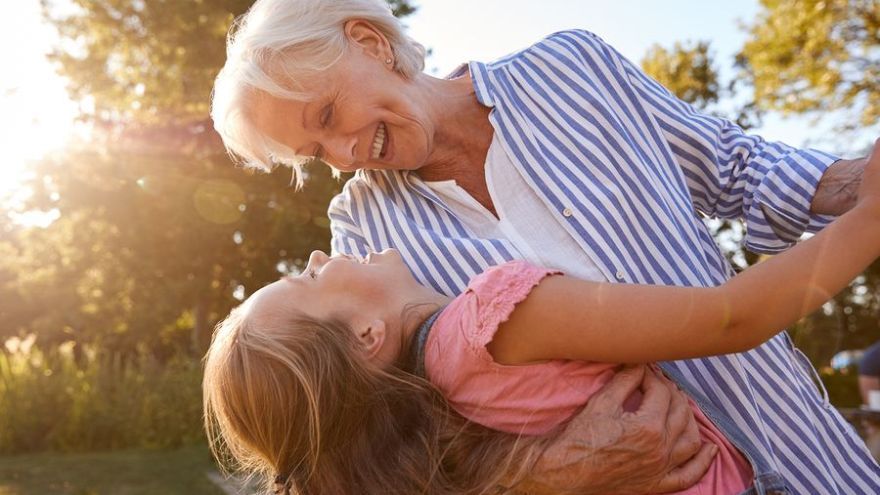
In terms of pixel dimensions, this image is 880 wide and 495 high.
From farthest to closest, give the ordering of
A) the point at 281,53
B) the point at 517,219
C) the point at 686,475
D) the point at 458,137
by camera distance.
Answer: the point at 458,137, the point at 281,53, the point at 517,219, the point at 686,475

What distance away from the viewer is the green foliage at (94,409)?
30.9ft

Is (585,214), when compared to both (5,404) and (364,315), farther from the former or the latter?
(5,404)

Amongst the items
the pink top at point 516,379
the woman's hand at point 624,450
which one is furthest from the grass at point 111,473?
the woman's hand at point 624,450

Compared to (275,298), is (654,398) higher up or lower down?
higher up

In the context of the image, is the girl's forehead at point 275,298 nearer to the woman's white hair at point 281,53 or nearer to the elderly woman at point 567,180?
the elderly woman at point 567,180

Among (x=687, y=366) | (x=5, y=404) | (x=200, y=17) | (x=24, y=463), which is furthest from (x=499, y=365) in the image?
(x=200, y=17)

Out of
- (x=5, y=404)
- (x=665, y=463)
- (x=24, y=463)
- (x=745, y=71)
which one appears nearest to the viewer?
(x=665, y=463)

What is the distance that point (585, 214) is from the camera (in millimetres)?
1804

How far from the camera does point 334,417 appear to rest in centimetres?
177

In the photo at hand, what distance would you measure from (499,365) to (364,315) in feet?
1.24

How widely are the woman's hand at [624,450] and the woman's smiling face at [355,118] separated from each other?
84 centimetres

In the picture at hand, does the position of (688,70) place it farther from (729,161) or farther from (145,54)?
(729,161)

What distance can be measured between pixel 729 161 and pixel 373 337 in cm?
92

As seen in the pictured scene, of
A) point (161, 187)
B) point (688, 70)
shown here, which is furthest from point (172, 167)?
point (688, 70)
